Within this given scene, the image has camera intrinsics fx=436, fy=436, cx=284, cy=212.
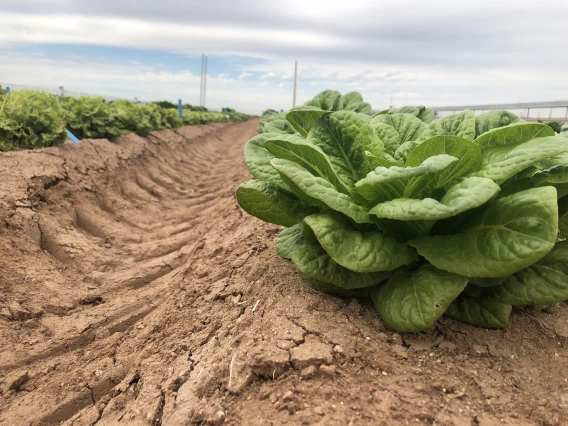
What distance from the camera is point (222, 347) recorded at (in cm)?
215

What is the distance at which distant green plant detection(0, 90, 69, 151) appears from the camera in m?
6.88

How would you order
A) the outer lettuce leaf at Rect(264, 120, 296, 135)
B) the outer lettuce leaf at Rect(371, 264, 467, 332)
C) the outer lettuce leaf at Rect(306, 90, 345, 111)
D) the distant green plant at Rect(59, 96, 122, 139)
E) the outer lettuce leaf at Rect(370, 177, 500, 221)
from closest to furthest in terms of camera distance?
the outer lettuce leaf at Rect(370, 177, 500, 221)
the outer lettuce leaf at Rect(371, 264, 467, 332)
the outer lettuce leaf at Rect(264, 120, 296, 135)
the outer lettuce leaf at Rect(306, 90, 345, 111)
the distant green plant at Rect(59, 96, 122, 139)

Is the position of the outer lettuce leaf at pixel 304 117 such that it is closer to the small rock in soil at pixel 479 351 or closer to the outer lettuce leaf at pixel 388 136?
the outer lettuce leaf at pixel 388 136

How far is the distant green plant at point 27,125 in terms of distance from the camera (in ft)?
22.6

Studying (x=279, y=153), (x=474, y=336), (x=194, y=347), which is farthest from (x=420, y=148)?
(x=194, y=347)

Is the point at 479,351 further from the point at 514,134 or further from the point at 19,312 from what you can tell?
the point at 19,312

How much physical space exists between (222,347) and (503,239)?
1.37 m

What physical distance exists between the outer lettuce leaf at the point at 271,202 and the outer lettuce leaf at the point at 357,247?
34 centimetres

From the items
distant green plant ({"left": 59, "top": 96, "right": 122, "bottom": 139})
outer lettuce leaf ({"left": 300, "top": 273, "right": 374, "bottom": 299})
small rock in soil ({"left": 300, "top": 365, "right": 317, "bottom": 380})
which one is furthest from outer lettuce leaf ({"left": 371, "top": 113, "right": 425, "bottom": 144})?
distant green plant ({"left": 59, "top": 96, "right": 122, "bottom": 139})

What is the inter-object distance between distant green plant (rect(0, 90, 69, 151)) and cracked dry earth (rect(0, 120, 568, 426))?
2391 millimetres

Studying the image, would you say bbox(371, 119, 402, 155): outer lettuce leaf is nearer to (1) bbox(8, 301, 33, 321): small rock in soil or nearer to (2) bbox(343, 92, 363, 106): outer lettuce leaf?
(2) bbox(343, 92, 363, 106): outer lettuce leaf

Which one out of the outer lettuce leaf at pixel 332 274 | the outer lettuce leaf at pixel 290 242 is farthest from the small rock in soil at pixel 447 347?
the outer lettuce leaf at pixel 290 242

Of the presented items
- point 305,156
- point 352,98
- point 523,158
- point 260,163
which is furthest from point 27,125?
point 523,158

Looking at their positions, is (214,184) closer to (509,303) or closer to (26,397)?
(26,397)
